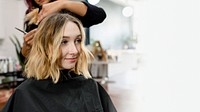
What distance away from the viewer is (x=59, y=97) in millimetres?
979

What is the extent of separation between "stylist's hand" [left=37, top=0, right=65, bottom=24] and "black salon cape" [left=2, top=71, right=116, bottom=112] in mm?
248

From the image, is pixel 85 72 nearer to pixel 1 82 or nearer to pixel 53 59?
pixel 53 59

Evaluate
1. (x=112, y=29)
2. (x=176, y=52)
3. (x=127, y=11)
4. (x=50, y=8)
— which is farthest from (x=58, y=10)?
(x=127, y=11)

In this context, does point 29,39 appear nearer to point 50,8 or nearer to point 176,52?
point 50,8

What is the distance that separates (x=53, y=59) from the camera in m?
0.91

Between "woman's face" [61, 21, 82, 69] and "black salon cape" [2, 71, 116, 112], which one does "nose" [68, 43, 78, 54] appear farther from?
"black salon cape" [2, 71, 116, 112]

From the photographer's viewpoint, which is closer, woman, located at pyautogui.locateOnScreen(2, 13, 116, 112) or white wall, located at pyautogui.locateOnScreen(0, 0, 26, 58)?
woman, located at pyautogui.locateOnScreen(2, 13, 116, 112)

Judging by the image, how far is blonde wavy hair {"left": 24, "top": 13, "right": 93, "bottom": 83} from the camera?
898 mm

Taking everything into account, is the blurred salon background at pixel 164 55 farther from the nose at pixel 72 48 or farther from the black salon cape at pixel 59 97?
the nose at pixel 72 48

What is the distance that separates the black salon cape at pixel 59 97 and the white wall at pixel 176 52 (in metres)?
1.71

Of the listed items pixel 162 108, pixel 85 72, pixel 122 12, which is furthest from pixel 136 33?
pixel 85 72

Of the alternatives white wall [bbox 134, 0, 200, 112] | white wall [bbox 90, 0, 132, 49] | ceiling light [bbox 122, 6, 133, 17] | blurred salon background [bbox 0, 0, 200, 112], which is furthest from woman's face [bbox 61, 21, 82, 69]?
ceiling light [bbox 122, 6, 133, 17]

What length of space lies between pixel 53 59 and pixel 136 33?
→ 7803 mm

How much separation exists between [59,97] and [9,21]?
253 centimetres
